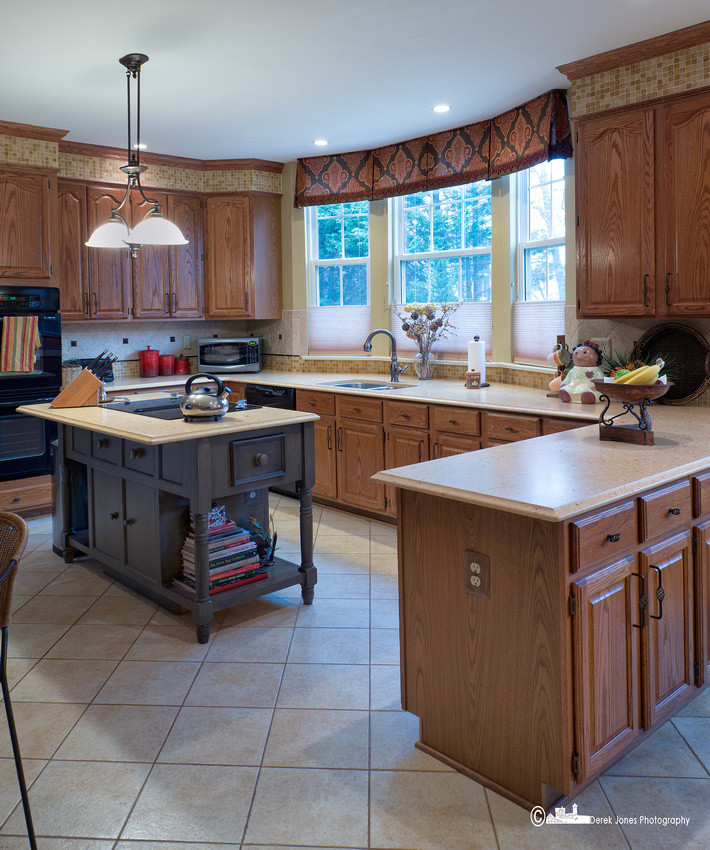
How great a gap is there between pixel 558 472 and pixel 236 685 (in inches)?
55.5

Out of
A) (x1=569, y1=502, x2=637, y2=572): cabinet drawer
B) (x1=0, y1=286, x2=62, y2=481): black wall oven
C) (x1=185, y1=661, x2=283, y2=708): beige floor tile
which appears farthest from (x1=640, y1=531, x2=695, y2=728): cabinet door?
(x1=0, y1=286, x2=62, y2=481): black wall oven

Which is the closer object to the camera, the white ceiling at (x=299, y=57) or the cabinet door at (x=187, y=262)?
the white ceiling at (x=299, y=57)

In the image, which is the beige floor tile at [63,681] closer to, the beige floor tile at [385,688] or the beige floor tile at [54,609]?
the beige floor tile at [54,609]

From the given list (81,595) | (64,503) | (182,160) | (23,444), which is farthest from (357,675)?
(182,160)

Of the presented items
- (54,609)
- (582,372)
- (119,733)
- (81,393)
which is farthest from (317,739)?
(582,372)

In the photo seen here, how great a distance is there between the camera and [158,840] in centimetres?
184

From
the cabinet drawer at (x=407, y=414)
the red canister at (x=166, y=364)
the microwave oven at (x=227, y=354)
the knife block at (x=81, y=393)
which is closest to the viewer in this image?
the knife block at (x=81, y=393)

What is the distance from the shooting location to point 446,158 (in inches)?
196

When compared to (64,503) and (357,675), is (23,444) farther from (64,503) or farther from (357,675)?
(357,675)

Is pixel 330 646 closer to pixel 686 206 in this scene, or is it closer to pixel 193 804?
pixel 193 804

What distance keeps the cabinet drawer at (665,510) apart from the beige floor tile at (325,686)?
1.13 m

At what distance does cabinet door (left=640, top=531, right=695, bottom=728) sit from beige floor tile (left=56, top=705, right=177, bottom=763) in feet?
4.92

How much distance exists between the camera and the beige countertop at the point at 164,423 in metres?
2.89

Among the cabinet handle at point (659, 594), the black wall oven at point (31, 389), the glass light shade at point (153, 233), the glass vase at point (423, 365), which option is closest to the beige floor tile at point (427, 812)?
the cabinet handle at point (659, 594)
